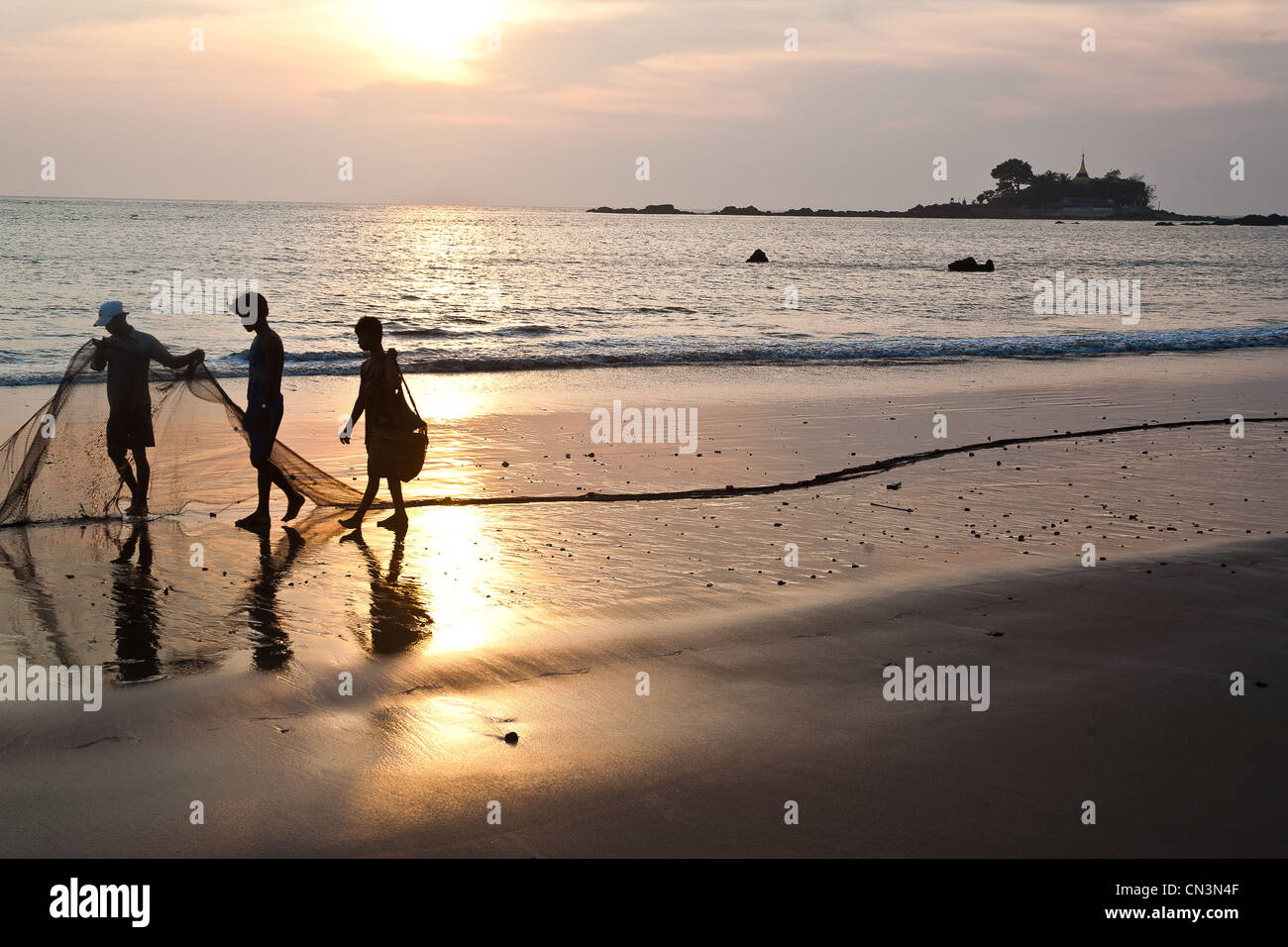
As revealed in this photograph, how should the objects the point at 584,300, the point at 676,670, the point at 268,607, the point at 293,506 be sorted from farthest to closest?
1. the point at 584,300
2. the point at 293,506
3. the point at 268,607
4. the point at 676,670

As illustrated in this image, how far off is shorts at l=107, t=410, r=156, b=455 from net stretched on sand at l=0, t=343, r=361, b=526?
0.30ft

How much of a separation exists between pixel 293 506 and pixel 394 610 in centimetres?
303

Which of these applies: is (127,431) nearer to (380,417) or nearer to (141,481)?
(141,481)

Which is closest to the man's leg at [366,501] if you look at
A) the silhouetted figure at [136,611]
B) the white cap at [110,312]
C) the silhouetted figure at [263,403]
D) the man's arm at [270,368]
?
the silhouetted figure at [263,403]

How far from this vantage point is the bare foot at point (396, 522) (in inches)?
363

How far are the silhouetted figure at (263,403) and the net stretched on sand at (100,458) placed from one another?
0.28m

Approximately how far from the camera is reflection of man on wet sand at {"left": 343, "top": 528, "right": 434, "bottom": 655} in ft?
21.1

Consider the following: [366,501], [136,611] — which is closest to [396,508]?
[366,501]

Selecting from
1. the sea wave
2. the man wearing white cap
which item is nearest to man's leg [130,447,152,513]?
the man wearing white cap

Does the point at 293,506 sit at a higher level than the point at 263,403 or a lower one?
lower

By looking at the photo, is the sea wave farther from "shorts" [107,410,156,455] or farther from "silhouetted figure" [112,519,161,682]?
"silhouetted figure" [112,519,161,682]

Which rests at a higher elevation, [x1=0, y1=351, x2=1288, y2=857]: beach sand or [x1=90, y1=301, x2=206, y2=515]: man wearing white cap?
[x1=90, y1=301, x2=206, y2=515]: man wearing white cap

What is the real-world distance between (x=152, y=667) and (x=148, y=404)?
4253mm

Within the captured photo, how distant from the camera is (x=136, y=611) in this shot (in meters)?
6.99
